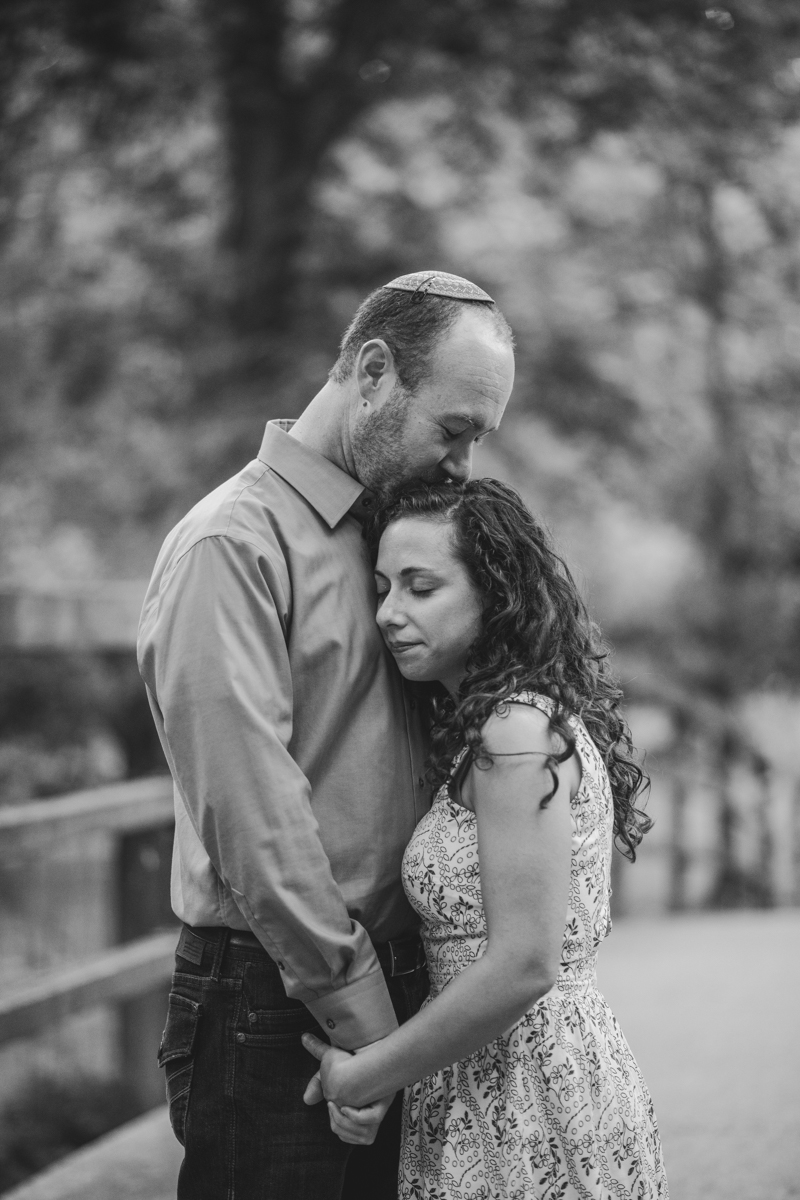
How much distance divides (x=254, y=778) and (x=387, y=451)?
606 mm

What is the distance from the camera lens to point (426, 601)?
1852 millimetres

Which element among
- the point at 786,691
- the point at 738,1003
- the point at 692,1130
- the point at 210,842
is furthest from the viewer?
the point at 786,691

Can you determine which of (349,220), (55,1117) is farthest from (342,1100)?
(349,220)

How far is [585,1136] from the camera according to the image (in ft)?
5.87

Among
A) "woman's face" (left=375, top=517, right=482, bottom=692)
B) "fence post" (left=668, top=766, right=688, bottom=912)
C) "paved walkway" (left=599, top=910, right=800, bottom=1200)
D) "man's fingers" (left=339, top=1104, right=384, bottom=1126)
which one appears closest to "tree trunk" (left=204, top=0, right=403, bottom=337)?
"paved walkway" (left=599, top=910, right=800, bottom=1200)

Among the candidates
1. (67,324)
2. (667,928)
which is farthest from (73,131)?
(667,928)

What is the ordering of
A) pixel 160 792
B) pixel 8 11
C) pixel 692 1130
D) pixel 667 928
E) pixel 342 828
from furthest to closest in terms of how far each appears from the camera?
pixel 667 928, pixel 8 11, pixel 160 792, pixel 692 1130, pixel 342 828

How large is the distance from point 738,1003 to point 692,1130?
4.79 feet

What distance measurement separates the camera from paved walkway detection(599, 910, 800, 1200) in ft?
10.3

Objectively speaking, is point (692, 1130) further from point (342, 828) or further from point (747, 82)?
point (747, 82)

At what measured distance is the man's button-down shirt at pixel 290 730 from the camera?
1.70 m

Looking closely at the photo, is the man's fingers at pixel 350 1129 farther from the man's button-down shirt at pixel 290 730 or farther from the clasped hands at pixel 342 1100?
the man's button-down shirt at pixel 290 730

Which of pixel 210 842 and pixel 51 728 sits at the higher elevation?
pixel 210 842

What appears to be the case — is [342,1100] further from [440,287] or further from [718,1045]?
[718,1045]
